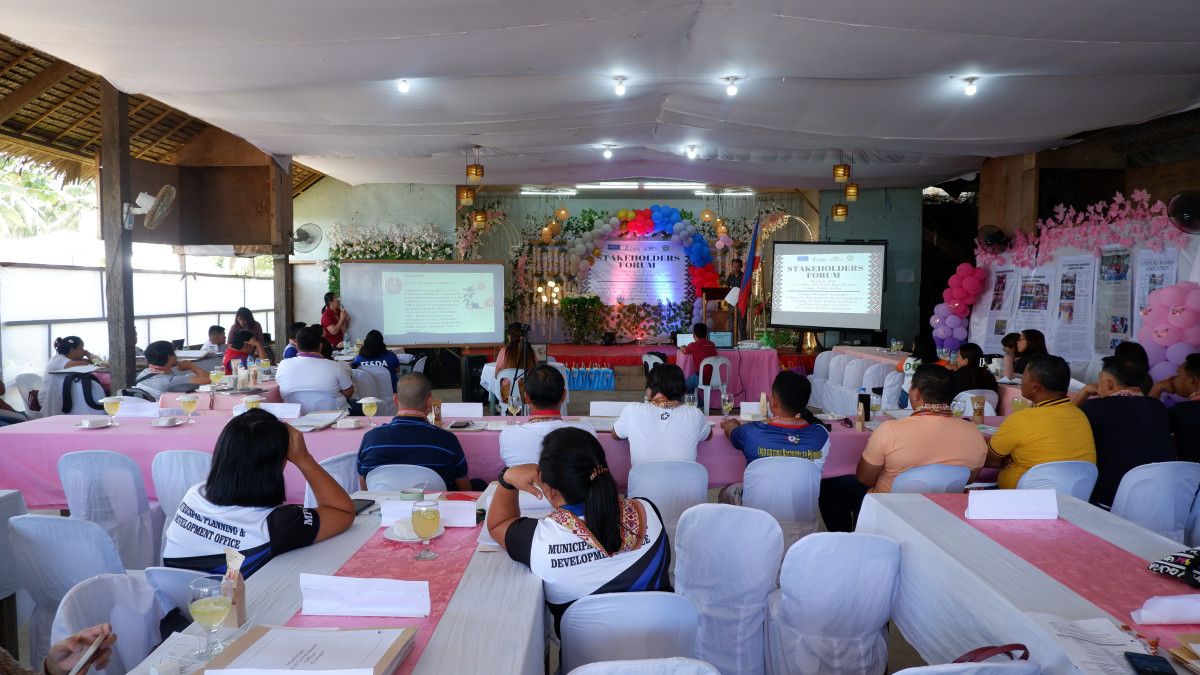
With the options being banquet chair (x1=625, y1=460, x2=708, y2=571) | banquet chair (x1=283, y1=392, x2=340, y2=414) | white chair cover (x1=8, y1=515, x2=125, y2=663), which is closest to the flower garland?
banquet chair (x1=625, y1=460, x2=708, y2=571)

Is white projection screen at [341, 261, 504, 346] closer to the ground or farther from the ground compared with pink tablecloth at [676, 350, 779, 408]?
farther from the ground

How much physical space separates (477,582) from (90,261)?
9.08 m

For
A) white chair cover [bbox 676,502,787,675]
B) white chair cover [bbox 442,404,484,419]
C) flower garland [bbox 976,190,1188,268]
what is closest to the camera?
white chair cover [bbox 676,502,787,675]

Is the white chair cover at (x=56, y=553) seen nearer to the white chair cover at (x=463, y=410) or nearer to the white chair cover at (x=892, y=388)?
the white chair cover at (x=463, y=410)

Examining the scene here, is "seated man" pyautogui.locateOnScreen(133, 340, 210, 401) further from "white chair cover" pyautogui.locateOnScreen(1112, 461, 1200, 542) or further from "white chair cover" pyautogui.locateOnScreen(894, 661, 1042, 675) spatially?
"white chair cover" pyautogui.locateOnScreen(1112, 461, 1200, 542)

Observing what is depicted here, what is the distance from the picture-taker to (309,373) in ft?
17.2

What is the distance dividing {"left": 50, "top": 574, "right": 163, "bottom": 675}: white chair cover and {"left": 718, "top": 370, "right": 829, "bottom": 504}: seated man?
2.38 m

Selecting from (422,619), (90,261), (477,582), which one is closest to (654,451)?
(477,582)

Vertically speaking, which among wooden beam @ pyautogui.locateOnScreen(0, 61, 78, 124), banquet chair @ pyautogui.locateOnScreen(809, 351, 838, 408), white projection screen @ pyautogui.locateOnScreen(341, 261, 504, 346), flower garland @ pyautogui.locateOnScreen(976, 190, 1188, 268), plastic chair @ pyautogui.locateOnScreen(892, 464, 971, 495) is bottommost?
banquet chair @ pyautogui.locateOnScreen(809, 351, 838, 408)

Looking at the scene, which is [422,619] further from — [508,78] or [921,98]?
[921,98]

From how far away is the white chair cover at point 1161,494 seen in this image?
2938mm

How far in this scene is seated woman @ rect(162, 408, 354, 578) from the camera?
1.98 meters

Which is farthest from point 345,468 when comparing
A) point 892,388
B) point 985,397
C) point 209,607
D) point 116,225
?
point 892,388

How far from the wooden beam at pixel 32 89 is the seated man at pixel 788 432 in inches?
263
